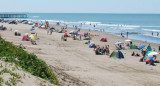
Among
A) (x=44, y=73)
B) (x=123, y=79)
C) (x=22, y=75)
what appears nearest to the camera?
(x=22, y=75)

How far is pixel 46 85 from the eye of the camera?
26.5ft

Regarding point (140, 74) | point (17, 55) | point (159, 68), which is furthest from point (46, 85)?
point (159, 68)

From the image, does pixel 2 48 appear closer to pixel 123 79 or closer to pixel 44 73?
pixel 44 73

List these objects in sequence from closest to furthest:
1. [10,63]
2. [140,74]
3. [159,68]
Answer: [10,63] < [140,74] < [159,68]

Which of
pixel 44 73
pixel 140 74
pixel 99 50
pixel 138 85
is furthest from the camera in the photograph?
pixel 99 50

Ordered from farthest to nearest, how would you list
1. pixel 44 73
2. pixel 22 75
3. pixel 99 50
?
pixel 99 50, pixel 44 73, pixel 22 75

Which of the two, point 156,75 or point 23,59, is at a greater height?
point 23,59

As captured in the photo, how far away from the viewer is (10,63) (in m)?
8.78

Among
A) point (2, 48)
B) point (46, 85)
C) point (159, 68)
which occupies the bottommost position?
point (159, 68)

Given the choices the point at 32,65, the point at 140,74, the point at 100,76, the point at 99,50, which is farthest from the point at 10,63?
the point at 99,50

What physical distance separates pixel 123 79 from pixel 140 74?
2.62 meters

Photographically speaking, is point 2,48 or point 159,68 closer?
point 2,48

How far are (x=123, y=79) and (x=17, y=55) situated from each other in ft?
24.7

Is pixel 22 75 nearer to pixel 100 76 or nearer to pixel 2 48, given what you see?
pixel 2 48
